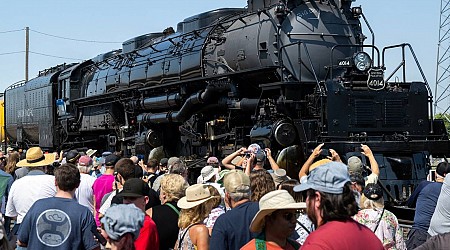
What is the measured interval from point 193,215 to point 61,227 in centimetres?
113

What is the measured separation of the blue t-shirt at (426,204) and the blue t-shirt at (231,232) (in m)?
3.21

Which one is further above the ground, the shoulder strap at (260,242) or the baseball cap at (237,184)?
the baseball cap at (237,184)

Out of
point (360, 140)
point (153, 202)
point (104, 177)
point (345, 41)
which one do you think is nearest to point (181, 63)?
point (345, 41)

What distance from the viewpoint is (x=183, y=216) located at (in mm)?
5824

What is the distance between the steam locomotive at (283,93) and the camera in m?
12.9

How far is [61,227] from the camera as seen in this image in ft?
18.9

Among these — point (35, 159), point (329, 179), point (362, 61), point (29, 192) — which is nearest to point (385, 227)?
point (329, 179)

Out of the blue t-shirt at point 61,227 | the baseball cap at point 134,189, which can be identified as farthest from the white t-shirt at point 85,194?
the blue t-shirt at point 61,227

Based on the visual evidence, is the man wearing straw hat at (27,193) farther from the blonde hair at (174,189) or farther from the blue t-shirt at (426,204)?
the blue t-shirt at (426,204)

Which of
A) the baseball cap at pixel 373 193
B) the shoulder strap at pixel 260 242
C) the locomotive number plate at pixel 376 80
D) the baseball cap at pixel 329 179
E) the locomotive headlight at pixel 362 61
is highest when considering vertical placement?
the locomotive headlight at pixel 362 61

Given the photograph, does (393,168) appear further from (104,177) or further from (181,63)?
(181,63)

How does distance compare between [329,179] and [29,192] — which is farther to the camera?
[29,192]

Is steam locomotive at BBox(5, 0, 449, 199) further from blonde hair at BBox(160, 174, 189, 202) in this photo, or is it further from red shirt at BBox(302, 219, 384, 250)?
red shirt at BBox(302, 219, 384, 250)

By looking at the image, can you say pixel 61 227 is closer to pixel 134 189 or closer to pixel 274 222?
pixel 134 189
